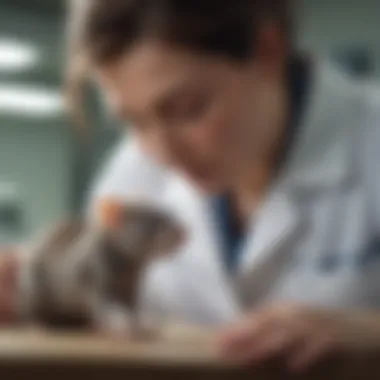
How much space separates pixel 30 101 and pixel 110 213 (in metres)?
0.20

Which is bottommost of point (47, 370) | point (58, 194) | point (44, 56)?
point (47, 370)

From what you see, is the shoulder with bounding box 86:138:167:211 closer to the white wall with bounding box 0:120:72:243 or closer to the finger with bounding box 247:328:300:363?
the white wall with bounding box 0:120:72:243

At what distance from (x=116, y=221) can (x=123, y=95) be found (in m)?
0.16

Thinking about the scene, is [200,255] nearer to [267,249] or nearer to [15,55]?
[267,249]

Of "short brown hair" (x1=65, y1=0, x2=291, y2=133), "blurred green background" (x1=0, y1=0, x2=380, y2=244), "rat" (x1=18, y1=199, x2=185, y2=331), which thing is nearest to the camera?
"rat" (x1=18, y1=199, x2=185, y2=331)

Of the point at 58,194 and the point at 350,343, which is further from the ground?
the point at 58,194

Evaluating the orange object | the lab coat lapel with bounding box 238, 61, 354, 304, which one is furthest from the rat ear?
the lab coat lapel with bounding box 238, 61, 354, 304

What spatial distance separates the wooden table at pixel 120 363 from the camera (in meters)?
0.29

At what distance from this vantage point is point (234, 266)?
59 centimetres

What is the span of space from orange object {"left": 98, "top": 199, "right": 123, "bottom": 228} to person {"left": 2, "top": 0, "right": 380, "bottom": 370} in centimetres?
3

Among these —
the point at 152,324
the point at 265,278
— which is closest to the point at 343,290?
the point at 265,278

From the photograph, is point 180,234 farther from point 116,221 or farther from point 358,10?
point 358,10

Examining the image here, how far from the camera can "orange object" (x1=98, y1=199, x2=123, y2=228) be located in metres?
0.44

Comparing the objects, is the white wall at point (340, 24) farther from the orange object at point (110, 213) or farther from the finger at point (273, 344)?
the finger at point (273, 344)
